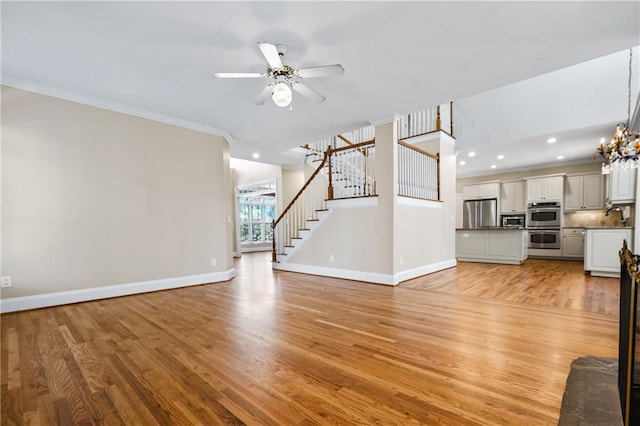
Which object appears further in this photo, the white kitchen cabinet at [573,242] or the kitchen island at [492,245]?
the white kitchen cabinet at [573,242]

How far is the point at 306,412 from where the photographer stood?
4.86 feet

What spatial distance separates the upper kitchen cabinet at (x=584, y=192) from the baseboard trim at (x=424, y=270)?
174 inches

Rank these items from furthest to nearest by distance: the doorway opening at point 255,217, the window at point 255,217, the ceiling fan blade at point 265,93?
the window at point 255,217 → the doorway opening at point 255,217 → the ceiling fan blade at point 265,93

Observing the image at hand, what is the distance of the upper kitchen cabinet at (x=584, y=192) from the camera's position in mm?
7270

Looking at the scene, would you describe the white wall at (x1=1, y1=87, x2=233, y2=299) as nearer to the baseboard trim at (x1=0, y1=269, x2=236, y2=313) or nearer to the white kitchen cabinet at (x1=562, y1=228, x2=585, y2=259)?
the baseboard trim at (x1=0, y1=269, x2=236, y2=313)

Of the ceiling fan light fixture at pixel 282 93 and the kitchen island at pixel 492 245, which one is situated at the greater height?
the ceiling fan light fixture at pixel 282 93

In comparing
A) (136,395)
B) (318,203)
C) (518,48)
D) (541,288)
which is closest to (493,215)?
(541,288)

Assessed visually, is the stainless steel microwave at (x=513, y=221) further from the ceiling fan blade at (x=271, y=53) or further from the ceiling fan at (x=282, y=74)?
the ceiling fan blade at (x=271, y=53)

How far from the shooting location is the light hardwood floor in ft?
4.95

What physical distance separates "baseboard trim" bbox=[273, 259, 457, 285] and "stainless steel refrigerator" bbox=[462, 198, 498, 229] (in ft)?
11.5

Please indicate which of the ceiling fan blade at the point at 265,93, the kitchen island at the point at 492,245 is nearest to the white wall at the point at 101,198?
the ceiling fan blade at the point at 265,93

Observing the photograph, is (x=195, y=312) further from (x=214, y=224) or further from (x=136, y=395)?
(x=214, y=224)

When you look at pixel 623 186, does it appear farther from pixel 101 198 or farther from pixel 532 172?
pixel 101 198

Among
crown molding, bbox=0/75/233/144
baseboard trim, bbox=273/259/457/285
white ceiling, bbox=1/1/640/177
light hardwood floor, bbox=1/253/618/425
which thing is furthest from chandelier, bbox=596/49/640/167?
crown molding, bbox=0/75/233/144
